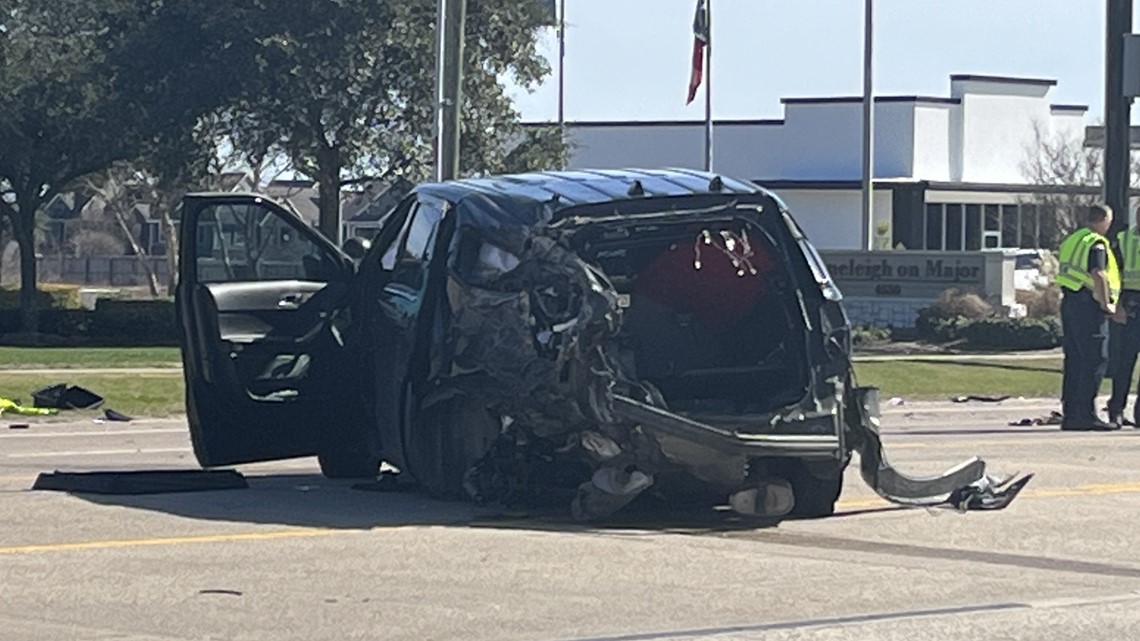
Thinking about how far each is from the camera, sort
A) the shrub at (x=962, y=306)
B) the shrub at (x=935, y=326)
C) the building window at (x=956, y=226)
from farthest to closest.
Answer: the building window at (x=956, y=226), the shrub at (x=962, y=306), the shrub at (x=935, y=326)

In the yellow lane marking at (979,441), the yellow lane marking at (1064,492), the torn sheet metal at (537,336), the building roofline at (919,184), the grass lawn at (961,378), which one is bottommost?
the grass lawn at (961,378)

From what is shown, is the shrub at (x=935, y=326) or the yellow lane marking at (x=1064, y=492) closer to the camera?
the yellow lane marking at (x=1064, y=492)

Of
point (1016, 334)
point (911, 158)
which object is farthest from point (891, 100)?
point (1016, 334)

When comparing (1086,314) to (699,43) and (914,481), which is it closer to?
(914,481)

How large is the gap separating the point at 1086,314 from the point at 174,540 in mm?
9894

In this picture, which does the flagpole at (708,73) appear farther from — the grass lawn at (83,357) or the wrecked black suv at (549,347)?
the wrecked black suv at (549,347)

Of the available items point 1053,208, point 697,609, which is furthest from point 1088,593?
point 1053,208

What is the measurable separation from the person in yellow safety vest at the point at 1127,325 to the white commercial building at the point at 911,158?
39952 millimetres

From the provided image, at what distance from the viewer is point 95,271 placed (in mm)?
86125

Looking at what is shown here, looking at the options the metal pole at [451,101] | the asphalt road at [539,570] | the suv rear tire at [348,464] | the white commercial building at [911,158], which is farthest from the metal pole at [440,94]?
the white commercial building at [911,158]

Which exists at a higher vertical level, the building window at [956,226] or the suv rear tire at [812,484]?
the building window at [956,226]

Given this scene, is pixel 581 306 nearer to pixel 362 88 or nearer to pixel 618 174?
pixel 618 174

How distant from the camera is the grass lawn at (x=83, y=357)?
27766 millimetres

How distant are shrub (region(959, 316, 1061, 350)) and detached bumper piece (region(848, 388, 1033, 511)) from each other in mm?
21873
